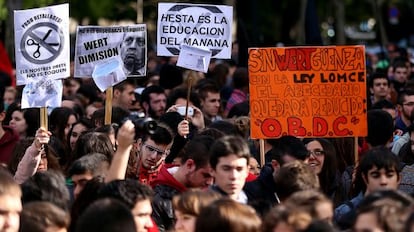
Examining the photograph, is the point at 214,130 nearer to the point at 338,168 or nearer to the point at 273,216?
the point at 338,168

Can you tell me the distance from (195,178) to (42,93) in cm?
277

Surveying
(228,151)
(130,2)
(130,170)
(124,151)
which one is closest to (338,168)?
(130,170)

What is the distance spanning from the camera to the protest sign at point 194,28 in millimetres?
14258

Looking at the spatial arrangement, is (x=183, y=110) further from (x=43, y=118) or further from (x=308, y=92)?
(x=43, y=118)

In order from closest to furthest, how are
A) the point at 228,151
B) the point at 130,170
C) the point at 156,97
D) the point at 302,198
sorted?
the point at 302,198, the point at 228,151, the point at 130,170, the point at 156,97

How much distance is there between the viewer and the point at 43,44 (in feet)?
41.4

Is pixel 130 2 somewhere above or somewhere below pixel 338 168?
above

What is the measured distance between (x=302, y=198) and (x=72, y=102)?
8625mm

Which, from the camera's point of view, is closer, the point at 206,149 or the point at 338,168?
the point at 206,149

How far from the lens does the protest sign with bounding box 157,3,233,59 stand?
14.3 meters

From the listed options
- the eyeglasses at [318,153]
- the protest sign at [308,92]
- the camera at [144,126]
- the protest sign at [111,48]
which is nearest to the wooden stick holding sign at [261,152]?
the protest sign at [308,92]

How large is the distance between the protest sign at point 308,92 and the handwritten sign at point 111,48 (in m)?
1.27

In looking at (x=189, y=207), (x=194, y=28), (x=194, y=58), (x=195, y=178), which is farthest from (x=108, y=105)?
(x=189, y=207)

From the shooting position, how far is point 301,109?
12.9 m
